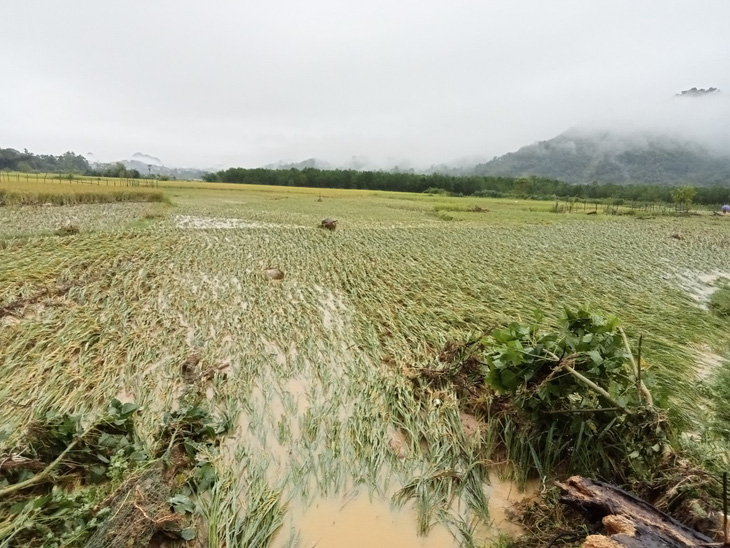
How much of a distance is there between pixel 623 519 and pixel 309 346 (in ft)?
13.1

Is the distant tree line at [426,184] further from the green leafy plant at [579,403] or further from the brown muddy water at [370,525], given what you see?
the brown muddy water at [370,525]

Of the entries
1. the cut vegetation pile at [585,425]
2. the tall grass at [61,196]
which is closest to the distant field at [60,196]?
the tall grass at [61,196]

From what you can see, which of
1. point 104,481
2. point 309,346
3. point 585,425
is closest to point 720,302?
point 585,425

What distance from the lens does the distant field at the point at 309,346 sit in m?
2.84

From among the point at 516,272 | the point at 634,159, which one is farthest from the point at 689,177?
the point at 516,272

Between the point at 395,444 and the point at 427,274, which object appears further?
the point at 427,274

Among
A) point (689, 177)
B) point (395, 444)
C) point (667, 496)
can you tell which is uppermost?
point (689, 177)

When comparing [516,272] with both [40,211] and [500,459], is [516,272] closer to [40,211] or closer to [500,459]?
[500,459]

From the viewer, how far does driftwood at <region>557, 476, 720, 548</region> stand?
1931 mm

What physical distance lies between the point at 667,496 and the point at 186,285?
808 centimetres

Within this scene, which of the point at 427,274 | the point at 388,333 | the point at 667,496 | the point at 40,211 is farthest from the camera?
the point at 40,211

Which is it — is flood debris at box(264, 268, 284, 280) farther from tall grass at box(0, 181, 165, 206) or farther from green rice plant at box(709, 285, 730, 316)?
tall grass at box(0, 181, 165, 206)

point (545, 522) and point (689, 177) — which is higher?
point (689, 177)

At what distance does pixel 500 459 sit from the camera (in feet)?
10.6
